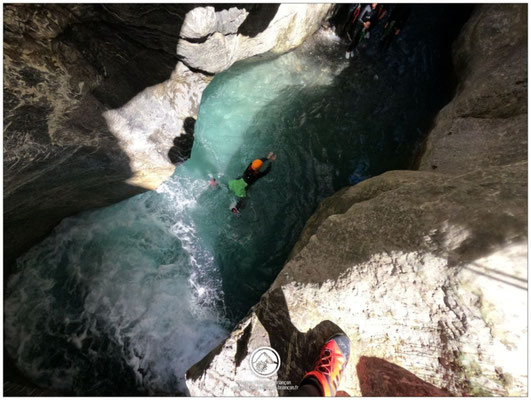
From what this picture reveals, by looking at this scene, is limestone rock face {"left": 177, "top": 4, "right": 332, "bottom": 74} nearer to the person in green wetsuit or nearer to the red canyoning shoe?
the person in green wetsuit

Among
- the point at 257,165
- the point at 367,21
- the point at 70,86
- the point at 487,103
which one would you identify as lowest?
the point at 70,86

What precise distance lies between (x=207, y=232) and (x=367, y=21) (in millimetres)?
7328

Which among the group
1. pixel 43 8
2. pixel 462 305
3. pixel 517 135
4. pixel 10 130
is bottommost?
pixel 10 130

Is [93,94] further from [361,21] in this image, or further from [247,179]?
[361,21]

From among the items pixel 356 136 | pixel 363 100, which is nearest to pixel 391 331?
pixel 356 136

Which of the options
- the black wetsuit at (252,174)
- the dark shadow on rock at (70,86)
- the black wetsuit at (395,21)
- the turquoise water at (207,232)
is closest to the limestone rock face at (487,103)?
the turquoise water at (207,232)

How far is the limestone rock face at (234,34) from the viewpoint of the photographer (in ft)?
13.3

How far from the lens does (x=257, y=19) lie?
532 centimetres

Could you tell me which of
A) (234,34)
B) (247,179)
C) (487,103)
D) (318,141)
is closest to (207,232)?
(247,179)

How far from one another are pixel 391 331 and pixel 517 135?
4424 millimetres

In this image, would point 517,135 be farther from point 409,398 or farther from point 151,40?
point 151,40

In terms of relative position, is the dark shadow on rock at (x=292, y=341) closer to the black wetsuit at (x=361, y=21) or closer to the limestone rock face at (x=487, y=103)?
the limestone rock face at (x=487, y=103)

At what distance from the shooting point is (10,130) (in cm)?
349

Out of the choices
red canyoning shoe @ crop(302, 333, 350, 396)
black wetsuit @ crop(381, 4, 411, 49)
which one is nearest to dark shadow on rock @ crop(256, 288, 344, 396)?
red canyoning shoe @ crop(302, 333, 350, 396)
